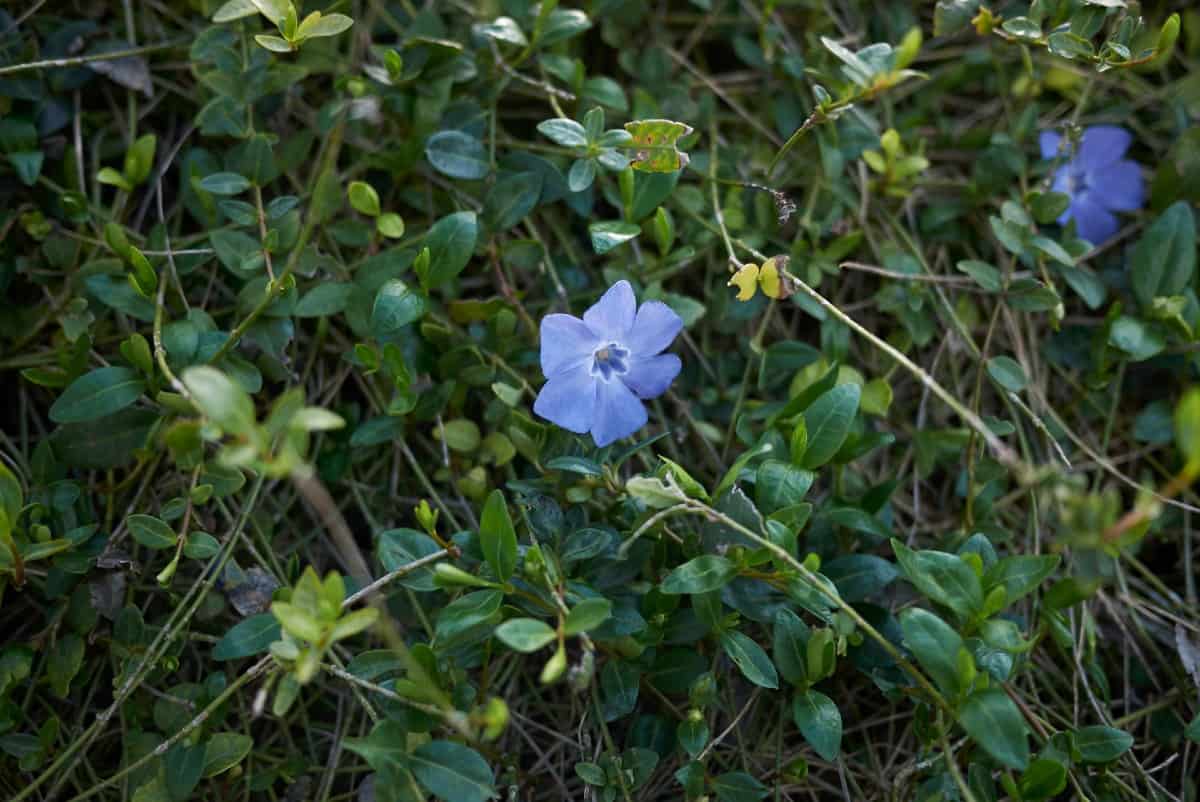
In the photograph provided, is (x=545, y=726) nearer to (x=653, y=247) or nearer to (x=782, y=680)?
(x=782, y=680)

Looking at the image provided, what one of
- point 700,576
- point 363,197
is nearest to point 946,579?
point 700,576

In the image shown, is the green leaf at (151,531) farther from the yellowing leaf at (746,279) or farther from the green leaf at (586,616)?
the yellowing leaf at (746,279)

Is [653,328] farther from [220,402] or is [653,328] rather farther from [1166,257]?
[1166,257]

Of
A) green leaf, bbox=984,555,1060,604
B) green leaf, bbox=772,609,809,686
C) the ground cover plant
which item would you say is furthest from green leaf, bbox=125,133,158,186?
green leaf, bbox=984,555,1060,604

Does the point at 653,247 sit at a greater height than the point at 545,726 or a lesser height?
greater

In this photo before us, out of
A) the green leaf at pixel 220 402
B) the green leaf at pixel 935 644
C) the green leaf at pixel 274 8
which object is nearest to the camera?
the green leaf at pixel 220 402

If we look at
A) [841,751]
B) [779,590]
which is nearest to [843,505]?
[779,590]

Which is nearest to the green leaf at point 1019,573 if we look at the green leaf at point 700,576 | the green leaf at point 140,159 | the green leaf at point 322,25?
the green leaf at point 700,576
